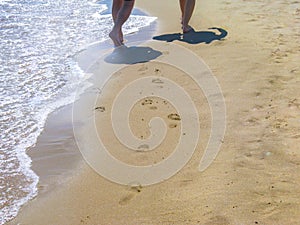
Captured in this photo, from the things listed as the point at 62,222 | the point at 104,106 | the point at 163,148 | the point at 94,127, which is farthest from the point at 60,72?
the point at 62,222

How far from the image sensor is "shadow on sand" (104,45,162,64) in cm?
475

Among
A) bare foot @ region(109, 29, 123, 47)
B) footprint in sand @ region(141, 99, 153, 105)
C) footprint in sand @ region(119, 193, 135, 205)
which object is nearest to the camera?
footprint in sand @ region(119, 193, 135, 205)

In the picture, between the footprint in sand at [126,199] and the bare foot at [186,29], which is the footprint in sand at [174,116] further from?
the bare foot at [186,29]

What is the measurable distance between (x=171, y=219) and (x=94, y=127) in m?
1.32

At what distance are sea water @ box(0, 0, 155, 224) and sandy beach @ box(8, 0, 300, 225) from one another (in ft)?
0.36

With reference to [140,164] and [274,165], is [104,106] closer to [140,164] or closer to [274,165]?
[140,164]

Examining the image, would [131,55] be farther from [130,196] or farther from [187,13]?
[130,196]

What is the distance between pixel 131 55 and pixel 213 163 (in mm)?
2488

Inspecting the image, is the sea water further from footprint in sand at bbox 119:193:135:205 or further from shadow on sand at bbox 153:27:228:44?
shadow on sand at bbox 153:27:228:44

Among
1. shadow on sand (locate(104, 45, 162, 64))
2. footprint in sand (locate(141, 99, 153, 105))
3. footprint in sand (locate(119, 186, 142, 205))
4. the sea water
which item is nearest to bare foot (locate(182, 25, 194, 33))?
shadow on sand (locate(104, 45, 162, 64))

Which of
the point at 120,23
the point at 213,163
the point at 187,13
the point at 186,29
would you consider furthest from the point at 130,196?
the point at 187,13

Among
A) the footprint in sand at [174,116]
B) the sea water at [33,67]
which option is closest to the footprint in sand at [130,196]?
the sea water at [33,67]

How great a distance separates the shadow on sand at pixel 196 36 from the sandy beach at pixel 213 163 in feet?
2.13

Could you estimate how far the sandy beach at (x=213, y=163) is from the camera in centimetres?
230
